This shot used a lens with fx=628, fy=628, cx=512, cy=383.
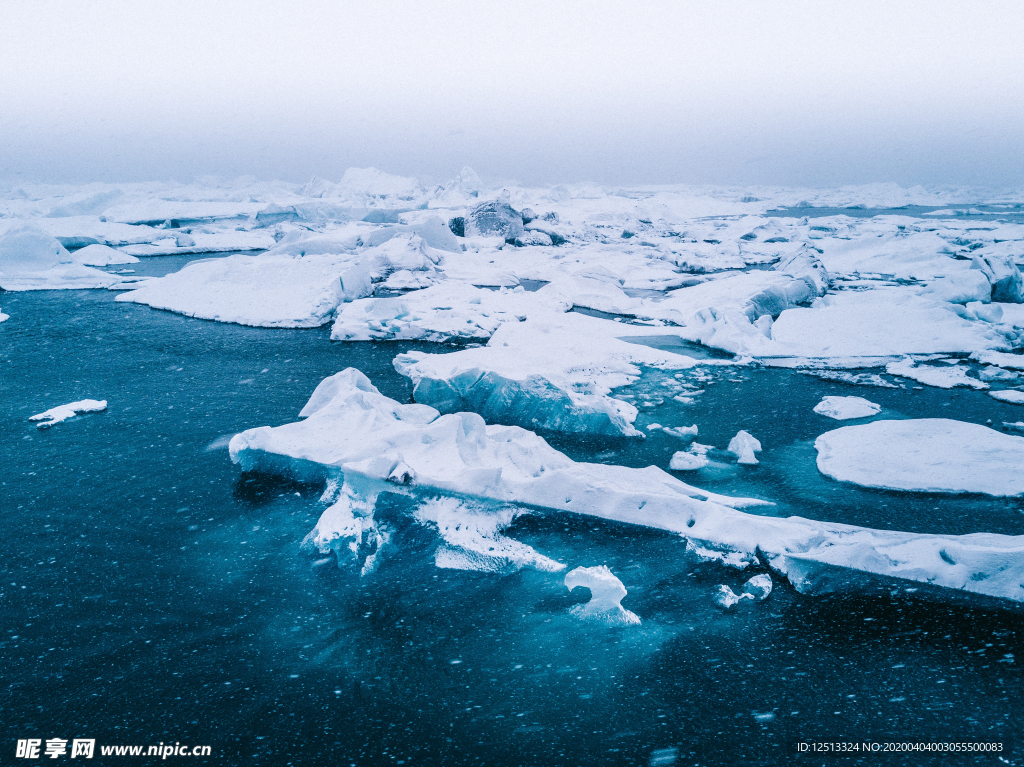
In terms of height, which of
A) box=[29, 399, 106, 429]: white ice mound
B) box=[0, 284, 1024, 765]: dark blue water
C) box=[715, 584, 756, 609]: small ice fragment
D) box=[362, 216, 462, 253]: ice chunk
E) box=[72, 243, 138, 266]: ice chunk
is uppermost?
box=[362, 216, 462, 253]: ice chunk

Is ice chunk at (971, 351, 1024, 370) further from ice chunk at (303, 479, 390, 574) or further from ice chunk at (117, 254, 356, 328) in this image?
ice chunk at (117, 254, 356, 328)

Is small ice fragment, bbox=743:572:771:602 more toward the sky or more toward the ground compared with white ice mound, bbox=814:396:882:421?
more toward the ground

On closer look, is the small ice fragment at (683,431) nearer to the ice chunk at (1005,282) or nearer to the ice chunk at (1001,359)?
the ice chunk at (1001,359)

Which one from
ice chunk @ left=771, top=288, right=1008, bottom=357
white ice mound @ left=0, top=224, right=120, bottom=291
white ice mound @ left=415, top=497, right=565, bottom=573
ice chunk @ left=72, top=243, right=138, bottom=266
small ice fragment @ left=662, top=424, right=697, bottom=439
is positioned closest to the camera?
white ice mound @ left=415, top=497, right=565, bottom=573

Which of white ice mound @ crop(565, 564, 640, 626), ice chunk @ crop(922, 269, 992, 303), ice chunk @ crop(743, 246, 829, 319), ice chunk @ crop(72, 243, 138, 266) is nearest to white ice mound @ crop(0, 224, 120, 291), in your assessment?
ice chunk @ crop(72, 243, 138, 266)

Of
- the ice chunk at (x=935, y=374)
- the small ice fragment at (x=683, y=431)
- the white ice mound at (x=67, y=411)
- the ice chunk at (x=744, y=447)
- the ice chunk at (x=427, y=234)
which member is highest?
the ice chunk at (x=427, y=234)

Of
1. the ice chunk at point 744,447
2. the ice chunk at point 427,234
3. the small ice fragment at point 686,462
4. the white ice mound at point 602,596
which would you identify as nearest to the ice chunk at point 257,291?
the ice chunk at point 427,234
